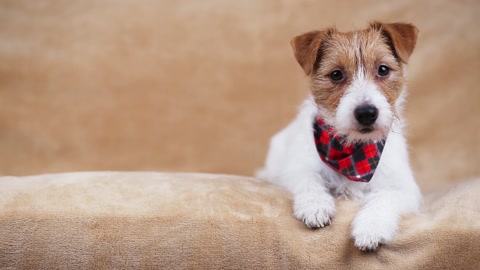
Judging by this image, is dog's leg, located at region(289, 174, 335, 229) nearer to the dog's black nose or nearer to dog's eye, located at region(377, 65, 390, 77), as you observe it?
the dog's black nose

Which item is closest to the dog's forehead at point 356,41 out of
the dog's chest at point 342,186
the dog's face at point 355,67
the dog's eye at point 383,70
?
the dog's face at point 355,67

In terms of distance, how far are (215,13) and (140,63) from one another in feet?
2.57

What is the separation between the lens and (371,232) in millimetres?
2377

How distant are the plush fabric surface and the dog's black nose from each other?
0.48 meters

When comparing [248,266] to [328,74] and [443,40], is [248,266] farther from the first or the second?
[443,40]

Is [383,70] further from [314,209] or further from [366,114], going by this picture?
[314,209]

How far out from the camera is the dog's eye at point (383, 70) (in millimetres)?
2920

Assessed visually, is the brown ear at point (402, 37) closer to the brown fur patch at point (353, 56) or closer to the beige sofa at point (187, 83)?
the brown fur patch at point (353, 56)

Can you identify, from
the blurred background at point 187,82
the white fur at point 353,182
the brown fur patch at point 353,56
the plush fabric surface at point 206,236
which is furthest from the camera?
the blurred background at point 187,82

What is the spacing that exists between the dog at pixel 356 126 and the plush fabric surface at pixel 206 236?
0.20m

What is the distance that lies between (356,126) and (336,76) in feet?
1.51

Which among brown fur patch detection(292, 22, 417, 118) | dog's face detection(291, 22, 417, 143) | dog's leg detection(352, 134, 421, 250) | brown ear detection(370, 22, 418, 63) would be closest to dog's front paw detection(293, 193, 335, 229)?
dog's leg detection(352, 134, 421, 250)

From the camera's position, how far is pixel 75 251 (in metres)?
2.42

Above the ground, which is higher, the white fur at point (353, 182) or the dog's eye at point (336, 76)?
the dog's eye at point (336, 76)
